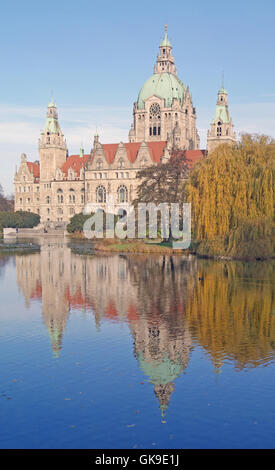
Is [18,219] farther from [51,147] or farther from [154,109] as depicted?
[154,109]

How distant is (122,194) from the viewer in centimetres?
11250

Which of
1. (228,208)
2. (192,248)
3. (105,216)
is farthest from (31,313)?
(105,216)

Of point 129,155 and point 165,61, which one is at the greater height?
point 165,61

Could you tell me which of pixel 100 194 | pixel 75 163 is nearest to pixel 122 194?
pixel 100 194

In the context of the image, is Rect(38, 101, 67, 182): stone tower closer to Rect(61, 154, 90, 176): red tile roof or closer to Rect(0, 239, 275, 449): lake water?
Rect(61, 154, 90, 176): red tile roof

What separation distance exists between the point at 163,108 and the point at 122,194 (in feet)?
76.2

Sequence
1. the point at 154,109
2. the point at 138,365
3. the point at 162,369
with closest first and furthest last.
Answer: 1. the point at 162,369
2. the point at 138,365
3. the point at 154,109

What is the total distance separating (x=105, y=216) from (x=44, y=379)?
6727 cm

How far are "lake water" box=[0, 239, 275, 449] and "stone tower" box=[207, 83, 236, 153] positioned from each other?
8121cm

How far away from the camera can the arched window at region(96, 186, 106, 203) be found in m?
114

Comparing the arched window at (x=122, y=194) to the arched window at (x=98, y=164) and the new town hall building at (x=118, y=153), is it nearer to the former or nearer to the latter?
the new town hall building at (x=118, y=153)

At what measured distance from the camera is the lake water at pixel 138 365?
12062 mm

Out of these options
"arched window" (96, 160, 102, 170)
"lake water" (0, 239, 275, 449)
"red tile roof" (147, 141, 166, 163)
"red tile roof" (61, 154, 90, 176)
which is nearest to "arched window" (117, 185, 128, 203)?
"arched window" (96, 160, 102, 170)

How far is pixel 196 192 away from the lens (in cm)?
4622
